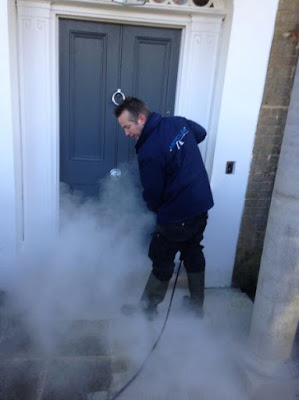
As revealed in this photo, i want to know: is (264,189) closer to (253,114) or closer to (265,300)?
(253,114)

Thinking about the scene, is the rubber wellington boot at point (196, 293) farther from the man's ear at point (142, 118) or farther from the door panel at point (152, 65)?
the door panel at point (152, 65)

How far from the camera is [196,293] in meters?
3.53

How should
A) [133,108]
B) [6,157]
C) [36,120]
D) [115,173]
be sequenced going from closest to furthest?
[133,108] → [6,157] → [36,120] → [115,173]

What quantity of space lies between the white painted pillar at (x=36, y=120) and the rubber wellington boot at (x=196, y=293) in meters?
1.58

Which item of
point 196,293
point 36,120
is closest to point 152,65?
point 36,120

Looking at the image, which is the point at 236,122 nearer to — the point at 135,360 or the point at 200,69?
the point at 200,69

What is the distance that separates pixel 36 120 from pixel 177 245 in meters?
1.80

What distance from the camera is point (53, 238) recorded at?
13.1ft

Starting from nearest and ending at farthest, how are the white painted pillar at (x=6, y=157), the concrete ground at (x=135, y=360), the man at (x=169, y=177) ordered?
the concrete ground at (x=135, y=360), the man at (x=169, y=177), the white painted pillar at (x=6, y=157)

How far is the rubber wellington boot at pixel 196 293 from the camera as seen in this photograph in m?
3.48

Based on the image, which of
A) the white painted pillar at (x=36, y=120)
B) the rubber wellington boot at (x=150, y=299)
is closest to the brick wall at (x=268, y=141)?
the rubber wellington boot at (x=150, y=299)

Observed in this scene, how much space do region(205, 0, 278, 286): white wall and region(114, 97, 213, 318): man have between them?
50 centimetres

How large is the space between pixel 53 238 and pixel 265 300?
2300mm

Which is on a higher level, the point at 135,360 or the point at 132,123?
the point at 132,123
